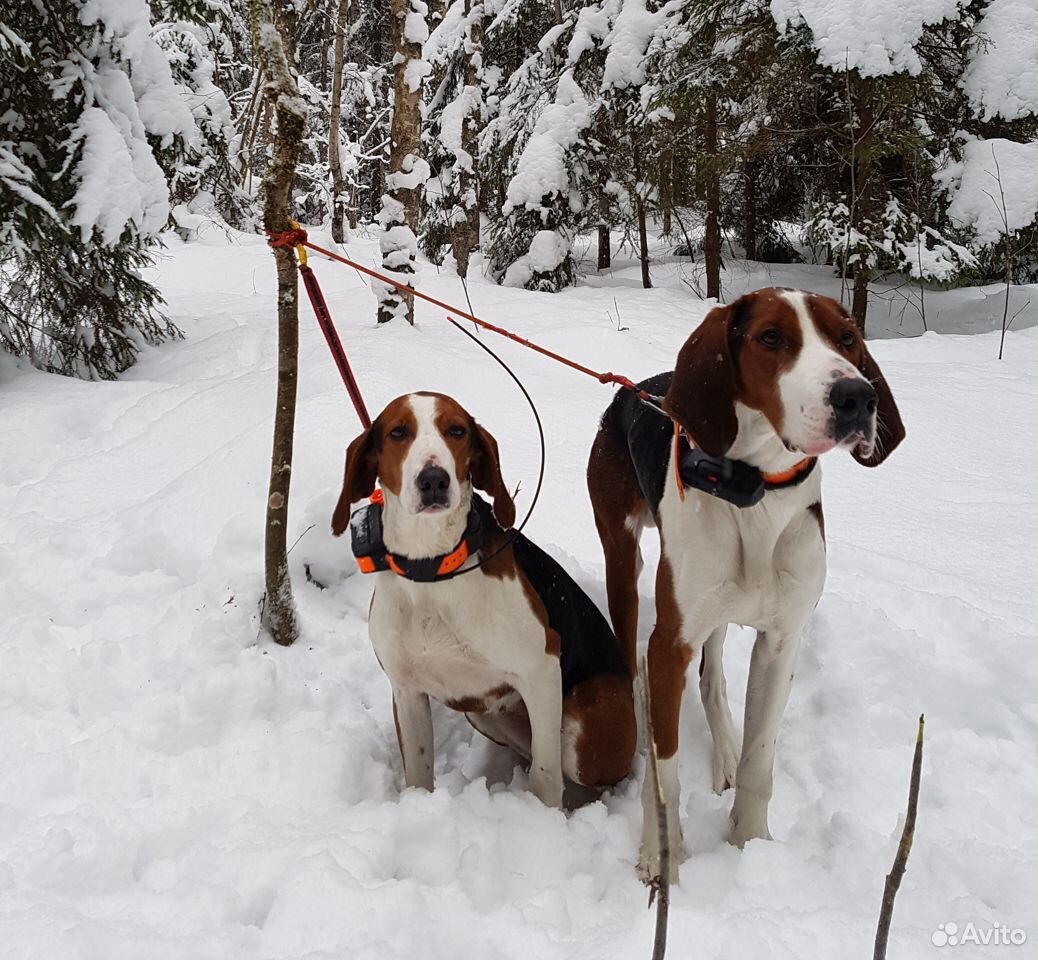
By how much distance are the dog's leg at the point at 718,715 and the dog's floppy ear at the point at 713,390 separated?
3.55 feet

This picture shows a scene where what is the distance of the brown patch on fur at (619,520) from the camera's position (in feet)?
9.54

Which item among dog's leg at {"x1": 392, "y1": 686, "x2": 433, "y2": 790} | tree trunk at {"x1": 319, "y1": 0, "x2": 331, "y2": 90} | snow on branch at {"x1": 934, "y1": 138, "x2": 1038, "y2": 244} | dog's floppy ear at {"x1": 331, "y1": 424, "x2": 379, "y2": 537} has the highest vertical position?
tree trunk at {"x1": 319, "y1": 0, "x2": 331, "y2": 90}

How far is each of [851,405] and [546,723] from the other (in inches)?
54.7

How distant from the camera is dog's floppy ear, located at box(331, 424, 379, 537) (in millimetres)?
2328

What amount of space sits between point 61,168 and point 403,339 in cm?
289

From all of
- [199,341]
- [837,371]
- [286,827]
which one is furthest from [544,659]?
[199,341]

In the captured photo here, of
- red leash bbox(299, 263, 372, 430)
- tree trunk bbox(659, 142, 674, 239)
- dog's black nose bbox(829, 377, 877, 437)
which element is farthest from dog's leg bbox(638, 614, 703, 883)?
tree trunk bbox(659, 142, 674, 239)

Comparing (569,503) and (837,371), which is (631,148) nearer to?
(569,503)

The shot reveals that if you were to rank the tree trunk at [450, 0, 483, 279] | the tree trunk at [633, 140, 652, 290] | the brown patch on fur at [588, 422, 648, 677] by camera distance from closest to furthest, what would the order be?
the brown patch on fur at [588, 422, 648, 677] → the tree trunk at [450, 0, 483, 279] → the tree trunk at [633, 140, 652, 290]

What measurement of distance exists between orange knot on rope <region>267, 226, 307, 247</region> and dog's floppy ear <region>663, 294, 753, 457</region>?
1.59 metres

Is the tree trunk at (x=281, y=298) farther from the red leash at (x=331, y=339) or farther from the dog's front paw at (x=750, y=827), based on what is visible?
the dog's front paw at (x=750, y=827)

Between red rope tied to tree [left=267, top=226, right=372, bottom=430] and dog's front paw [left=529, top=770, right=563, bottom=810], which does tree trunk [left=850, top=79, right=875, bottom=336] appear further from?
dog's front paw [left=529, top=770, right=563, bottom=810]

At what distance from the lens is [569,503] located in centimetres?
438

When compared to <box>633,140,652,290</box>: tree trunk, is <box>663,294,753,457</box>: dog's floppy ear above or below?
below
